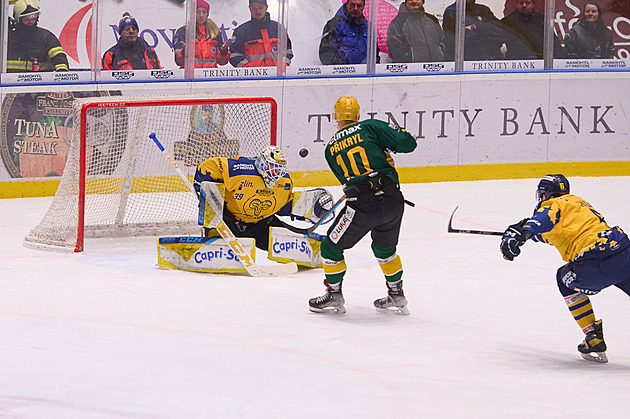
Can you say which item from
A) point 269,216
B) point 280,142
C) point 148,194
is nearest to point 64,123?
point 148,194

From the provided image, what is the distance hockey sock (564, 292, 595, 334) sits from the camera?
15.4 ft

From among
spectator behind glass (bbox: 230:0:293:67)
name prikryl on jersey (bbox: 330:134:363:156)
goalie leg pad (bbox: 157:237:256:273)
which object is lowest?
goalie leg pad (bbox: 157:237:256:273)

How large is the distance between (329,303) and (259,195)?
1316 mm

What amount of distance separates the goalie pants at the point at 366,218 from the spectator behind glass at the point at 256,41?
433 centimetres

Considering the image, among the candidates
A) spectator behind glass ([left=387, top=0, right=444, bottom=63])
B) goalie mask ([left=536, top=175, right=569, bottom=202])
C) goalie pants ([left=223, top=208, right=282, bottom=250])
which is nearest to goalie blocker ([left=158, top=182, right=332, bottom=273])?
goalie pants ([left=223, top=208, right=282, bottom=250])

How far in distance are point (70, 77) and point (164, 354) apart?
4.77m

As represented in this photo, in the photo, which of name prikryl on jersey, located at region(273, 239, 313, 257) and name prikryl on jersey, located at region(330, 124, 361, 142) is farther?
name prikryl on jersey, located at region(273, 239, 313, 257)

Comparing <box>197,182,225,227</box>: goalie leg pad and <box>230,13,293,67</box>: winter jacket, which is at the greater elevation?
<box>230,13,293,67</box>: winter jacket

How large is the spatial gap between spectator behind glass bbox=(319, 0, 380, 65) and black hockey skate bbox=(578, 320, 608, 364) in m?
5.51

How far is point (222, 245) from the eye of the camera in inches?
257

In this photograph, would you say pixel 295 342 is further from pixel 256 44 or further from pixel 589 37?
pixel 589 37

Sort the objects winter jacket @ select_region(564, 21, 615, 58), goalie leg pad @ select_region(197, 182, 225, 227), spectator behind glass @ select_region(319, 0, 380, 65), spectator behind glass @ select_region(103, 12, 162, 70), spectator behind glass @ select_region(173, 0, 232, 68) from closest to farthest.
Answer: goalie leg pad @ select_region(197, 182, 225, 227) → spectator behind glass @ select_region(103, 12, 162, 70) → spectator behind glass @ select_region(173, 0, 232, 68) → spectator behind glass @ select_region(319, 0, 380, 65) → winter jacket @ select_region(564, 21, 615, 58)

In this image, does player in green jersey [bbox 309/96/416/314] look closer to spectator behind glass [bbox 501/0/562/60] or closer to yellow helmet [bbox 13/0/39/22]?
yellow helmet [bbox 13/0/39/22]

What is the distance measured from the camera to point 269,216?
272 inches
